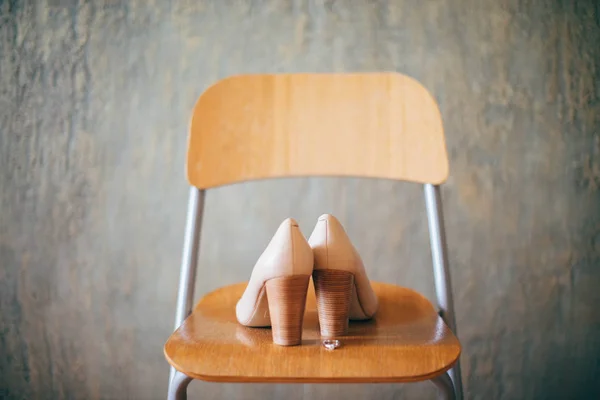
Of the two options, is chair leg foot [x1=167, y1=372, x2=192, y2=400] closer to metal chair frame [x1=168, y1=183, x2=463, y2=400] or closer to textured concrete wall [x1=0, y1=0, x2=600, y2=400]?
metal chair frame [x1=168, y1=183, x2=463, y2=400]

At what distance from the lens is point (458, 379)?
730mm

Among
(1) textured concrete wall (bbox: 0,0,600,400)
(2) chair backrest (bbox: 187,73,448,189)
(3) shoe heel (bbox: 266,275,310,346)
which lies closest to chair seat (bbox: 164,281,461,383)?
(3) shoe heel (bbox: 266,275,310,346)

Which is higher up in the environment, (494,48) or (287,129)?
(494,48)

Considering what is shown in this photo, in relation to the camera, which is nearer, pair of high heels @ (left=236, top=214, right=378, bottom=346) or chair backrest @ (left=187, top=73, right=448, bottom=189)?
pair of high heels @ (left=236, top=214, right=378, bottom=346)

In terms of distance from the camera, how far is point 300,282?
612mm

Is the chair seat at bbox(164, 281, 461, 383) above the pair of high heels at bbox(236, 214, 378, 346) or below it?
below

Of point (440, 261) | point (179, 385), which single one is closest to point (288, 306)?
point (179, 385)

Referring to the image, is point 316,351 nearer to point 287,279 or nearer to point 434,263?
point 287,279

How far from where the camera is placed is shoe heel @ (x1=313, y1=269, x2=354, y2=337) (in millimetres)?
638

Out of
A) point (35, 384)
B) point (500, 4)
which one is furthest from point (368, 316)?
point (35, 384)

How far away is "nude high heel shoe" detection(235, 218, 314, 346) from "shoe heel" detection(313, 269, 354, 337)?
0.09 feet

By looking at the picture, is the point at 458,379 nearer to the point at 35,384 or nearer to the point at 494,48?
the point at 494,48

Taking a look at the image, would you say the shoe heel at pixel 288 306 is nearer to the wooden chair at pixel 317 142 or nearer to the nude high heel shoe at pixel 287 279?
the nude high heel shoe at pixel 287 279

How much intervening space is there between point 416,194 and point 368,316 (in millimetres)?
442
